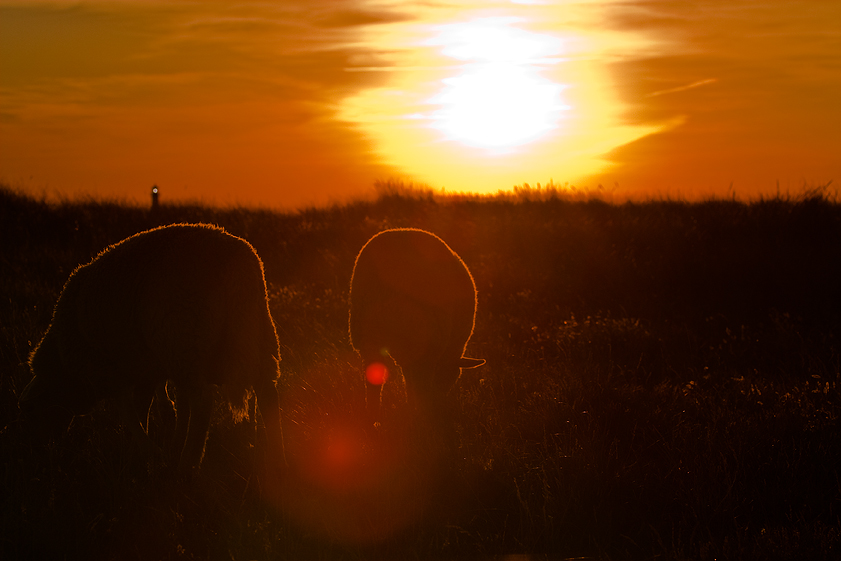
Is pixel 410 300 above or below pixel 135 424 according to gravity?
above

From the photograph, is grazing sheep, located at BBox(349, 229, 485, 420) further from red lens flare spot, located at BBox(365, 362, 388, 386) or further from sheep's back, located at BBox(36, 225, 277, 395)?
sheep's back, located at BBox(36, 225, 277, 395)

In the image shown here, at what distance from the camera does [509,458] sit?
13.9 ft

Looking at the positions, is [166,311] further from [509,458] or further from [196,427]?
[509,458]

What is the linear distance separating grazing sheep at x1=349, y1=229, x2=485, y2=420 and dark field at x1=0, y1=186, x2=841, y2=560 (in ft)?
1.11

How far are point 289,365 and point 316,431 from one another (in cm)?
175

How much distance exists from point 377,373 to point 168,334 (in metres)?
1.78

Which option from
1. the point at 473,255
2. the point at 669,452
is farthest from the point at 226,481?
the point at 473,255

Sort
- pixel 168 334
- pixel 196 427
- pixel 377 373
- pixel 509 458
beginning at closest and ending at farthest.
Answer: pixel 168 334
pixel 196 427
pixel 509 458
pixel 377 373

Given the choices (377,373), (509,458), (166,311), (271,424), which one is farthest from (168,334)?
(509,458)

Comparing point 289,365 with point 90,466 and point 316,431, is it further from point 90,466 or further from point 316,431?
point 90,466

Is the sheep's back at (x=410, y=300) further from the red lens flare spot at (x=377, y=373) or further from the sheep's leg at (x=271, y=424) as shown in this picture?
the sheep's leg at (x=271, y=424)

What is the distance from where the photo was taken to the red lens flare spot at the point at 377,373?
513cm

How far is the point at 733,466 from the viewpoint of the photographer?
4.22 m

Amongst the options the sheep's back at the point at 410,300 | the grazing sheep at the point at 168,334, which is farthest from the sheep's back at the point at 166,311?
the sheep's back at the point at 410,300
